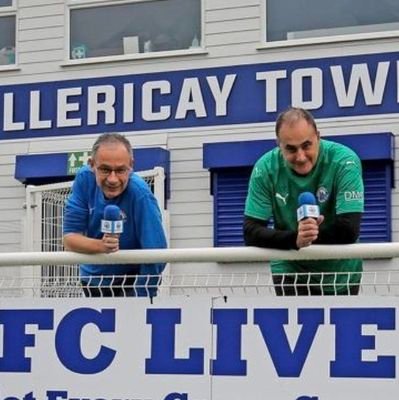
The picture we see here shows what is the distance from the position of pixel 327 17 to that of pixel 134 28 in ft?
6.37

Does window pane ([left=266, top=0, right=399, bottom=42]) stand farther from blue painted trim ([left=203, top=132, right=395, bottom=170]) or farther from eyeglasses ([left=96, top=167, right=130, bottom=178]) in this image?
eyeglasses ([left=96, top=167, right=130, bottom=178])

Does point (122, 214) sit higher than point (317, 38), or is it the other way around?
point (317, 38)

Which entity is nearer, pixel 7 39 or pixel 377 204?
pixel 377 204

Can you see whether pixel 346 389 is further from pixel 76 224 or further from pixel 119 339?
pixel 76 224

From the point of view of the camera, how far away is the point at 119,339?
10.7ft

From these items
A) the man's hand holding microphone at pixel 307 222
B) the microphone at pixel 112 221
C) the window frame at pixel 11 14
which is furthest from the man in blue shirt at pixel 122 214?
the window frame at pixel 11 14

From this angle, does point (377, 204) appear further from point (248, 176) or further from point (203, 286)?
point (203, 286)

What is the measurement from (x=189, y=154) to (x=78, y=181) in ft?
16.4

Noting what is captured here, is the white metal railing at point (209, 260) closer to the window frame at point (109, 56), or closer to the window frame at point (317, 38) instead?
the window frame at point (317, 38)

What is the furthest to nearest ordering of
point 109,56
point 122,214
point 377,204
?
1. point 109,56
2. point 377,204
3. point 122,214

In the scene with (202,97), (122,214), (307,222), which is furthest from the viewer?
(202,97)

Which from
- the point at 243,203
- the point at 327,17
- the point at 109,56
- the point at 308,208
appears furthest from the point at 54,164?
the point at 308,208

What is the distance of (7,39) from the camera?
9.70m

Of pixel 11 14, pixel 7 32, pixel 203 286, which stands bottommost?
pixel 203 286
